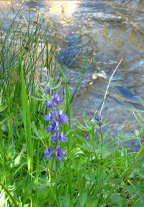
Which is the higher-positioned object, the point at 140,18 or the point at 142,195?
the point at 140,18

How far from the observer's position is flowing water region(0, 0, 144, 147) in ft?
11.2

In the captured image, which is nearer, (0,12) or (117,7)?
(0,12)

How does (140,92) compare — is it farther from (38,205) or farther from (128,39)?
(38,205)

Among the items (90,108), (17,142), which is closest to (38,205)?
(17,142)

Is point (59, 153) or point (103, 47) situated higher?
point (59, 153)

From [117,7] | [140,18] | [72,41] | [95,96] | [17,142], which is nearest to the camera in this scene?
[17,142]

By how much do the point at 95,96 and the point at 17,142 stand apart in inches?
71.0

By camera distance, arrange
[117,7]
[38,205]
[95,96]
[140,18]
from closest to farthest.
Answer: [38,205] → [95,96] → [140,18] → [117,7]

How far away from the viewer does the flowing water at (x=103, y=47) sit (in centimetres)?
340

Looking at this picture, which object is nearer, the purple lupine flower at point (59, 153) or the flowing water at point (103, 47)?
the purple lupine flower at point (59, 153)

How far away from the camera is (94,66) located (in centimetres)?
422

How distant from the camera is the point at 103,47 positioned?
15.6ft

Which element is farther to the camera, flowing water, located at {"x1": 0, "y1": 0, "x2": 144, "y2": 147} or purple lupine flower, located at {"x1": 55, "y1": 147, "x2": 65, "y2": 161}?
flowing water, located at {"x1": 0, "y1": 0, "x2": 144, "y2": 147}

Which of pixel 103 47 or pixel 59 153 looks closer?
pixel 59 153
